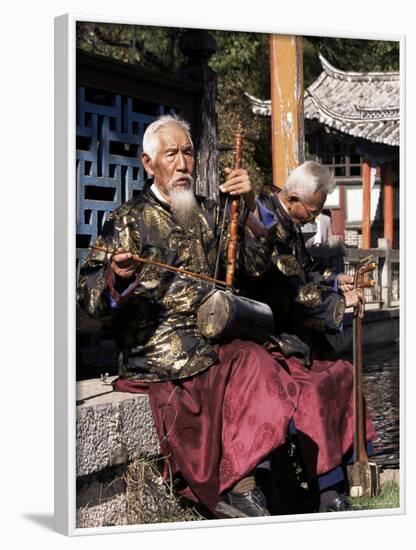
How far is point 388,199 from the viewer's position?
28.2 feet

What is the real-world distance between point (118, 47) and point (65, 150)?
5.95 ft

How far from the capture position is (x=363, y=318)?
833 cm

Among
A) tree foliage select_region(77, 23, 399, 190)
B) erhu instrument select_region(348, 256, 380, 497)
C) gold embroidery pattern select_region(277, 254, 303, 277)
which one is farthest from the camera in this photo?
erhu instrument select_region(348, 256, 380, 497)

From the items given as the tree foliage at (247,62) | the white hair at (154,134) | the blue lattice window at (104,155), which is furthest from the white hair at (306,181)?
the blue lattice window at (104,155)

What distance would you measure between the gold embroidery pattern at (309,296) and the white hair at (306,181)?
0.43 metres

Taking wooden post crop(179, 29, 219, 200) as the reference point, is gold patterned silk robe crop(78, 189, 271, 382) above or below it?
below

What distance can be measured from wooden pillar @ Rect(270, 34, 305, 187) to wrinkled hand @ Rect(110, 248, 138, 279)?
1048 millimetres

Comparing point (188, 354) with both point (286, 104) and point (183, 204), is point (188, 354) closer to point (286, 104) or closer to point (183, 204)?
point (183, 204)

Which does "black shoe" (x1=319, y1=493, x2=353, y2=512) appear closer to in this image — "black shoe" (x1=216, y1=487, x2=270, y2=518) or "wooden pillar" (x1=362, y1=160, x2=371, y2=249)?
"black shoe" (x1=216, y1=487, x2=270, y2=518)

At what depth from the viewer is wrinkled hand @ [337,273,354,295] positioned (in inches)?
324

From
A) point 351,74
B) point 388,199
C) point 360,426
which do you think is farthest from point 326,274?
point 351,74

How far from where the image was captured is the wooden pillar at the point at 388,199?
844 centimetres

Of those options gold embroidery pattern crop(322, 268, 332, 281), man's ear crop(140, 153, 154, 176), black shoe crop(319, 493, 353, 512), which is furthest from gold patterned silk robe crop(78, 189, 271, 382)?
black shoe crop(319, 493, 353, 512)

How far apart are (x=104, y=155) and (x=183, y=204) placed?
16.9 inches
